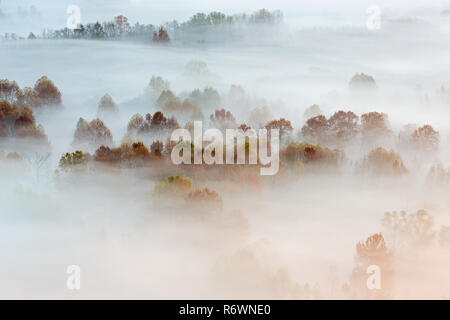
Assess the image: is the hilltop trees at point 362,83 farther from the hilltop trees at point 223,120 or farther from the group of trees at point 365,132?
the hilltop trees at point 223,120

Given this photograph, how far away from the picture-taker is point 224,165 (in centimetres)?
323

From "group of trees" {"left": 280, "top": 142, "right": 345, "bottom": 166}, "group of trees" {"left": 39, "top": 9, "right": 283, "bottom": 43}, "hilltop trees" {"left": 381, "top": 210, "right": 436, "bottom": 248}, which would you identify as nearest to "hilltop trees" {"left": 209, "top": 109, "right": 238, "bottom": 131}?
"group of trees" {"left": 280, "top": 142, "right": 345, "bottom": 166}

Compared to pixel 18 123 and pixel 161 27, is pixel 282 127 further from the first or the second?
pixel 18 123

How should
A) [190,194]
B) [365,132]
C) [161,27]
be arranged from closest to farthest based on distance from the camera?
[190,194] < [365,132] < [161,27]

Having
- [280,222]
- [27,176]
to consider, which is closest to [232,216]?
[280,222]

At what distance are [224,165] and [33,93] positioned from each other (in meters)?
1.40

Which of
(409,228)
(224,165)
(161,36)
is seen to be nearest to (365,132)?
(409,228)

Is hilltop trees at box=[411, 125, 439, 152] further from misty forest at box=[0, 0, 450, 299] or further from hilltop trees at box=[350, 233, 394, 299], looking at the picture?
hilltop trees at box=[350, 233, 394, 299]

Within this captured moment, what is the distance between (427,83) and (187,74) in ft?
5.48

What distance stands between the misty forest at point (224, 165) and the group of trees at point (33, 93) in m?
0.01

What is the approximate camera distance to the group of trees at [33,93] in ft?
11.0

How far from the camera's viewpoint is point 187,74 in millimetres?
3418

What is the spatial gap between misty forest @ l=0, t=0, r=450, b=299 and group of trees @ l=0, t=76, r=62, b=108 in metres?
0.01

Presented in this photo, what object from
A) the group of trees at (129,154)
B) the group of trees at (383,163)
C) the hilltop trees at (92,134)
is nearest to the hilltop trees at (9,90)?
the hilltop trees at (92,134)
